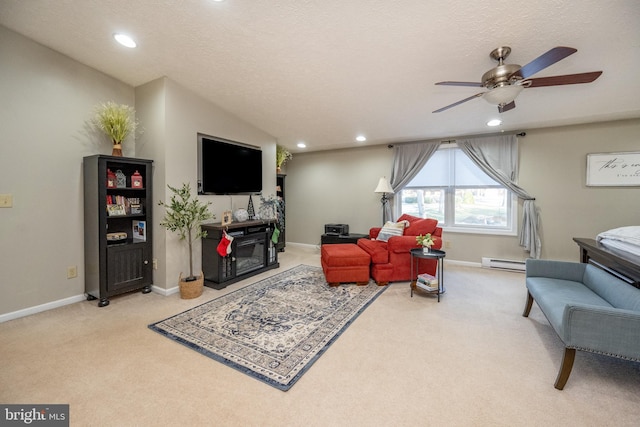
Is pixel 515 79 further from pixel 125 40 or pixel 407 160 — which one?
pixel 125 40

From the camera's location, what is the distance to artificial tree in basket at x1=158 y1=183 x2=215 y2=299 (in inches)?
124

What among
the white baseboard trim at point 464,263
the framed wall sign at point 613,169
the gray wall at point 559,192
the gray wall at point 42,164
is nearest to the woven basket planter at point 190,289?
the gray wall at point 42,164

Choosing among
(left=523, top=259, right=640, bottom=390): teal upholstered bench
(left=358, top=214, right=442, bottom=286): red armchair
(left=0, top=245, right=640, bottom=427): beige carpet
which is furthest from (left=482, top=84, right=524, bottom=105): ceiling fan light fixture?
(left=0, top=245, right=640, bottom=427): beige carpet

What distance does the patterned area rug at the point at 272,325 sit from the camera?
6.46 feet

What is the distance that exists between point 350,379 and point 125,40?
3.67 m

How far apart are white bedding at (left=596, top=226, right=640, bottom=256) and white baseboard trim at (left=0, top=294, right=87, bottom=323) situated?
18.3 feet

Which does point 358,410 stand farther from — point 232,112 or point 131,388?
point 232,112

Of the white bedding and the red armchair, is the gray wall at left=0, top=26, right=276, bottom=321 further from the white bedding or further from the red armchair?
the white bedding

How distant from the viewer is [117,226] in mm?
3373

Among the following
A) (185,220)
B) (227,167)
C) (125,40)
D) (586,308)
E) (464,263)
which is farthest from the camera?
(464,263)

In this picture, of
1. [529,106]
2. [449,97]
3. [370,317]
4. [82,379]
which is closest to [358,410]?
[370,317]

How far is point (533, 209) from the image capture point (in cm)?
419

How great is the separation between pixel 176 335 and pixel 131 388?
0.64m

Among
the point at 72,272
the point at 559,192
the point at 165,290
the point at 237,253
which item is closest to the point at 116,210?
the point at 72,272
